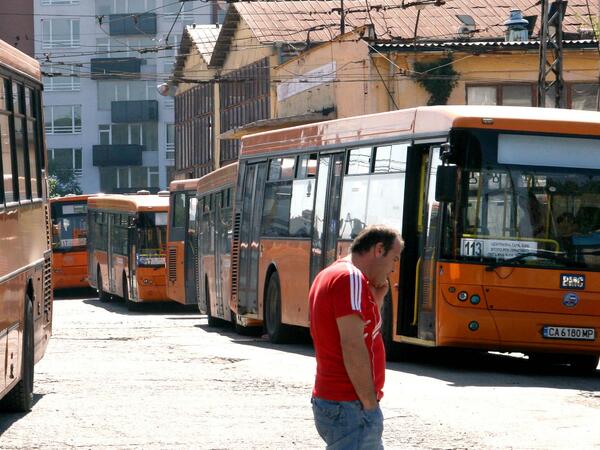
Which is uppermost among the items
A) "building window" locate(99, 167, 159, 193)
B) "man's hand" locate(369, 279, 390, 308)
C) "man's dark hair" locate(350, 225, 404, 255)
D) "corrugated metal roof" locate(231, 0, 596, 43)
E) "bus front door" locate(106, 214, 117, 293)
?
"corrugated metal roof" locate(231, 0, 596, 43)

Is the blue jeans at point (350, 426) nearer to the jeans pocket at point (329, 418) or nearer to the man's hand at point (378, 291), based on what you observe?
the jeans pocket at point (329, 418)

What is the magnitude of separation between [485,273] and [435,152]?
1.41m

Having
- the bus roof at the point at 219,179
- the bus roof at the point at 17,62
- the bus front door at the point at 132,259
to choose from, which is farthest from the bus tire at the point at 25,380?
the bus front door at the point at 132,259

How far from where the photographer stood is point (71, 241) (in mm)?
48719

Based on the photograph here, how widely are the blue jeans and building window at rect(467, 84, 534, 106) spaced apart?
4149cm

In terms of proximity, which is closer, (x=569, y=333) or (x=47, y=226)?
(x=47, y=226)

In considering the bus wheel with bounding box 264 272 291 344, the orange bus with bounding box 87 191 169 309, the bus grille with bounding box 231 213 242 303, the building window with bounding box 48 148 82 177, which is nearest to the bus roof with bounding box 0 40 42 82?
the bus wheel with bounding box 264 272 291 344

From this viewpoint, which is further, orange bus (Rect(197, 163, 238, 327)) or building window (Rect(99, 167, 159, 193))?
building window (Rect(99, 167, 159, 193))

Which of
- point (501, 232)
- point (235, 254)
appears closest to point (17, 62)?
point (501, 232)

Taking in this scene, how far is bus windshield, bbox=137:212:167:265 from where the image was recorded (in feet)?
128

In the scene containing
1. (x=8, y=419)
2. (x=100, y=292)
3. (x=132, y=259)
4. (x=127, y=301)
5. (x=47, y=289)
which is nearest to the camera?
(x=8, y=419)

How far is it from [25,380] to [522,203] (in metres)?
5.89

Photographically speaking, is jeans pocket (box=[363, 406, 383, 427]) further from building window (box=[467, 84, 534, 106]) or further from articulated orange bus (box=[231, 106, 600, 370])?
building window (box=[467, 84, 534, 106])

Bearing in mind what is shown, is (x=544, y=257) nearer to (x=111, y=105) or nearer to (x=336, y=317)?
(x=336, y=317)
